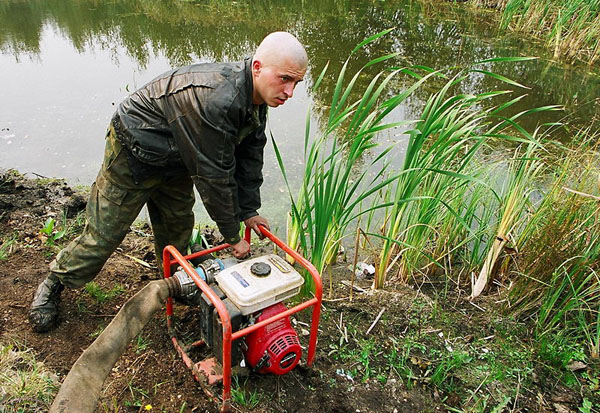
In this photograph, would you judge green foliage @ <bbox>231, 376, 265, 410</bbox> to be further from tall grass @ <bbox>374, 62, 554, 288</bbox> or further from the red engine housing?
tall grass @ <bbox>374, 62, 554, 288</bbox>

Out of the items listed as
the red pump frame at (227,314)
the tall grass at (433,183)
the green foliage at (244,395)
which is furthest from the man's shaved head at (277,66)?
the green foliage at (244,395)

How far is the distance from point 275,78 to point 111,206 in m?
1.06

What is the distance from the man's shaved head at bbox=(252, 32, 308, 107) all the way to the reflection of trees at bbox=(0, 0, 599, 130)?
3.56m

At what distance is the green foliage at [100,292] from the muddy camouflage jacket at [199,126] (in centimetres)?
93

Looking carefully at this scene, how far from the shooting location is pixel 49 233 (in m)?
2.90

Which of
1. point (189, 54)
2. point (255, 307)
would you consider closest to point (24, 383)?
point (255, 307)

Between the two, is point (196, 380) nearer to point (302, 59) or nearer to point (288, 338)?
point (288, 338)

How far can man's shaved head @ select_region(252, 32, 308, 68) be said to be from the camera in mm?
1724

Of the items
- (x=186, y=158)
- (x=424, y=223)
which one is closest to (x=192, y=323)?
(x=186, y=158)

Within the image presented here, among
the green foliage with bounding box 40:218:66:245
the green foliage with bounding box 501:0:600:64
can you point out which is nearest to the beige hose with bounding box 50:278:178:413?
the green foliage with bounding box 40:218:66:245

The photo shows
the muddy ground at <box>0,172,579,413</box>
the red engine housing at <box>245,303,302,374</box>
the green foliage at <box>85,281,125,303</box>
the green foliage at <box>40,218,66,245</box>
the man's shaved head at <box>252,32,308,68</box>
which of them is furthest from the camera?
the green foliage at <box>40,218,66,245</box>

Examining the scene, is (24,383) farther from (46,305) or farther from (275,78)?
(275,78)

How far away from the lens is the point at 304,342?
93.0 inches

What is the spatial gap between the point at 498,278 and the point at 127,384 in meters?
2.33
